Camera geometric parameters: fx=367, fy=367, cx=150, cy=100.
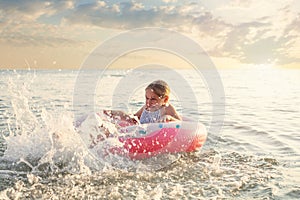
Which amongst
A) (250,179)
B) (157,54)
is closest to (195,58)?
(157,54)

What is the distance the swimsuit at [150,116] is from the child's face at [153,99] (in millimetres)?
137

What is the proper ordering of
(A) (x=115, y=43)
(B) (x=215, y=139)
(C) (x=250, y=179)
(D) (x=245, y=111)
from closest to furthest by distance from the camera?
(C) (x=250, y=179), (A) (x=115, y=43), (B) (x=215, y=139), (D) (x=245, y=111)

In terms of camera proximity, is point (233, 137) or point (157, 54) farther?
point (233, 137)

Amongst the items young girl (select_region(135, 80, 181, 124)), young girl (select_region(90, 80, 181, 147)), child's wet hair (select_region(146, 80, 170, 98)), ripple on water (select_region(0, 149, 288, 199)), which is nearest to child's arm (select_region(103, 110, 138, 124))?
young girl (select_region(90, 80, 181, 147))

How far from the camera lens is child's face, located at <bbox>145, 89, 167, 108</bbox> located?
7.02m

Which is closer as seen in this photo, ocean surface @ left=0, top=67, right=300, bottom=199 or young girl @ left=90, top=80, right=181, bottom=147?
ocean surface @ left=0, top=67, right=300, bottom=199

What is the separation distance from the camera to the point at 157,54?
7.36 metres

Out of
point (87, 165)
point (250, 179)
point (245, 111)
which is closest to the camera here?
point (250, 179)

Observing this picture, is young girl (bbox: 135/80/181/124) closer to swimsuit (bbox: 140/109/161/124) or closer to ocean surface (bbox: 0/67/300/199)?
swimsuit (bbox: 140/109/161/124)

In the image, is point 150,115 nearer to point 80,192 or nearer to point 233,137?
point 233,137

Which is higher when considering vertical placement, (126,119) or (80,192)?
(126,119)

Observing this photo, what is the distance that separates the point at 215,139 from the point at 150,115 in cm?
168

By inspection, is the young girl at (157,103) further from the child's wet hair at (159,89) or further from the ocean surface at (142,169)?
the ocean surface at (142,169)

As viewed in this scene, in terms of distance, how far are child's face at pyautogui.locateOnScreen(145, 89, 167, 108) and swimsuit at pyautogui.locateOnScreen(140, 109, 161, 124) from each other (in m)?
0.14
